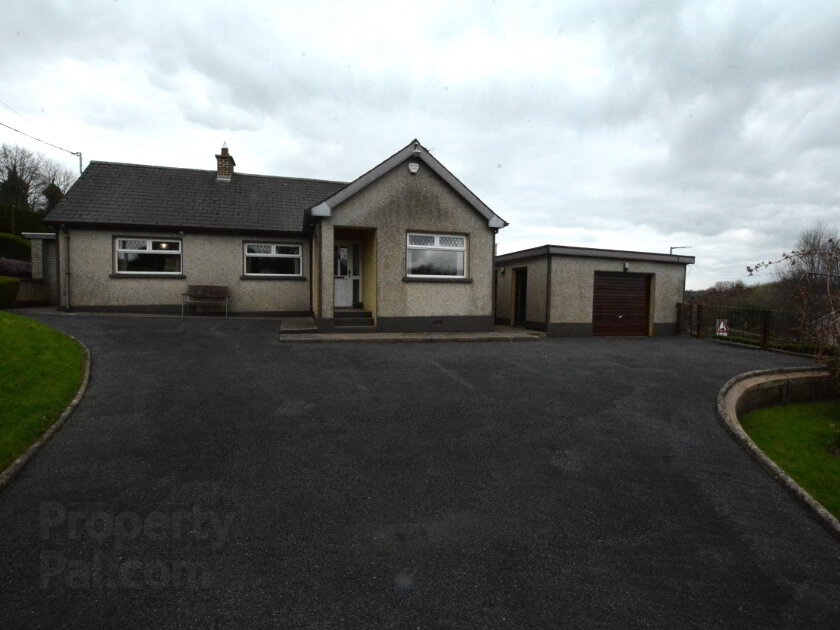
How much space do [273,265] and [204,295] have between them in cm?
274

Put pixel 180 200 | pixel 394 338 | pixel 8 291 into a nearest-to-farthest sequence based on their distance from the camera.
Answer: pixel 394 338 → pixel 8 291 → pixel 180 200

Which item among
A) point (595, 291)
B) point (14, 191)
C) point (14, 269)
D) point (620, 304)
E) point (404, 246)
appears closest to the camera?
point (404, 246)

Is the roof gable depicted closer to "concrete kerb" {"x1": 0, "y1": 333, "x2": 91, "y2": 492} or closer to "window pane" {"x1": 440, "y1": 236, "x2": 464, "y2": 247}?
"window pane" {"x1": 440, "y1": 236, "x2": 464, "y2": 247}

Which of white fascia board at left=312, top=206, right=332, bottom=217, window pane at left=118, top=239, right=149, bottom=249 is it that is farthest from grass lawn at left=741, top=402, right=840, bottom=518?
window pane at left=118, top=239, right=149, bottom=249

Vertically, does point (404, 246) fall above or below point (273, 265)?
above

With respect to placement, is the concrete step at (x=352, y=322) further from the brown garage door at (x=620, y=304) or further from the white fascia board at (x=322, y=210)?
the brown garage door at (x=620, y=304)

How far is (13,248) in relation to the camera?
76.6 ft

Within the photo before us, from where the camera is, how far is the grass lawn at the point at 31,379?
15.0 ft

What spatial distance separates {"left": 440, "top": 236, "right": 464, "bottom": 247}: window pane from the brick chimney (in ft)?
35.4

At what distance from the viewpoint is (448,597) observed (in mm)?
2617

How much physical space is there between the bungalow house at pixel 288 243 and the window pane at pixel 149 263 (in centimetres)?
4

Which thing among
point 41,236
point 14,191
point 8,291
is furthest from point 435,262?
point 14,191

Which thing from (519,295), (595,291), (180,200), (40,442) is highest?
(180,200)

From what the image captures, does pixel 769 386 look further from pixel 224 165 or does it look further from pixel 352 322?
pixel 224 165
